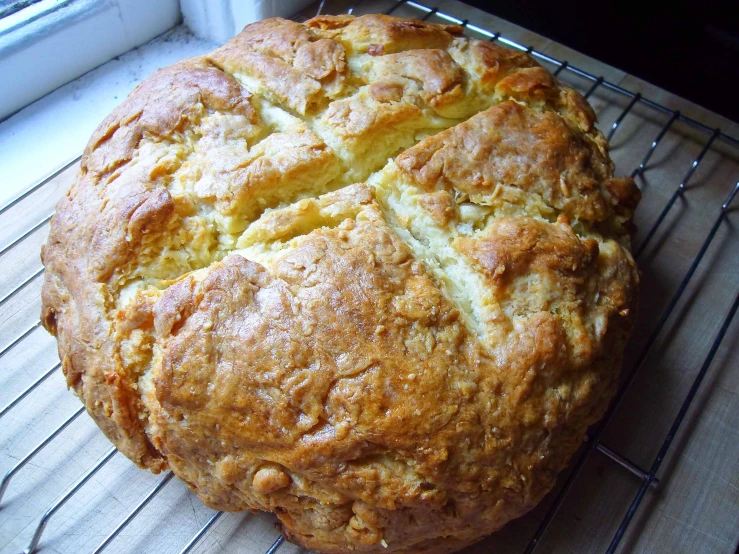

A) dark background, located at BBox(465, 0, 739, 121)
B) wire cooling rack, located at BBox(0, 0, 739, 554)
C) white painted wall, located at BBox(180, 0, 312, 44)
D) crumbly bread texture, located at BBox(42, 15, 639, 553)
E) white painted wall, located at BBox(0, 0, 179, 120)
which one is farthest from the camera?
white painted wall, located at BBox(180, 0, 312, 44)

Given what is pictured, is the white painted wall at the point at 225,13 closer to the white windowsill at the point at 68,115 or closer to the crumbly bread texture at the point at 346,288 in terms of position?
the white windowsill at the point at 68,115

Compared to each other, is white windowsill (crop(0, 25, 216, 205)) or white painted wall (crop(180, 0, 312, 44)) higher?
white painted wall (crop(180, 0, 312, 44))

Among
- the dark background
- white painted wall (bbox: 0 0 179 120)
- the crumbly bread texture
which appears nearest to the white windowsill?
white painted wall (bbox: 0 0 179 120)

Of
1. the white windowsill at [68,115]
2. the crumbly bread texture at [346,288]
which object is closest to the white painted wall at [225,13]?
the white windowsill at [68,115]

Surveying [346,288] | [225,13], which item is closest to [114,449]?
[346,288]

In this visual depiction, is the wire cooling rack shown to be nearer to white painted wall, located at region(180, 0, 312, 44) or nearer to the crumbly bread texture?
the crumbly bread texture

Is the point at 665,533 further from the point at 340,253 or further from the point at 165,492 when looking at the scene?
the point at 165,492

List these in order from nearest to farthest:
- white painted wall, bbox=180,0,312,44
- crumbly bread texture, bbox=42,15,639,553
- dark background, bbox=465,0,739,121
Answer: crumbly bread texture, bbox=42,15,639,553 → dark background, bbox=465,0,739,121 → white painted wall, bbox=180,0,312,44

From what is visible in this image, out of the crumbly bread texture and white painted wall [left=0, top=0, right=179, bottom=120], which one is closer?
the crumbly bread texture
